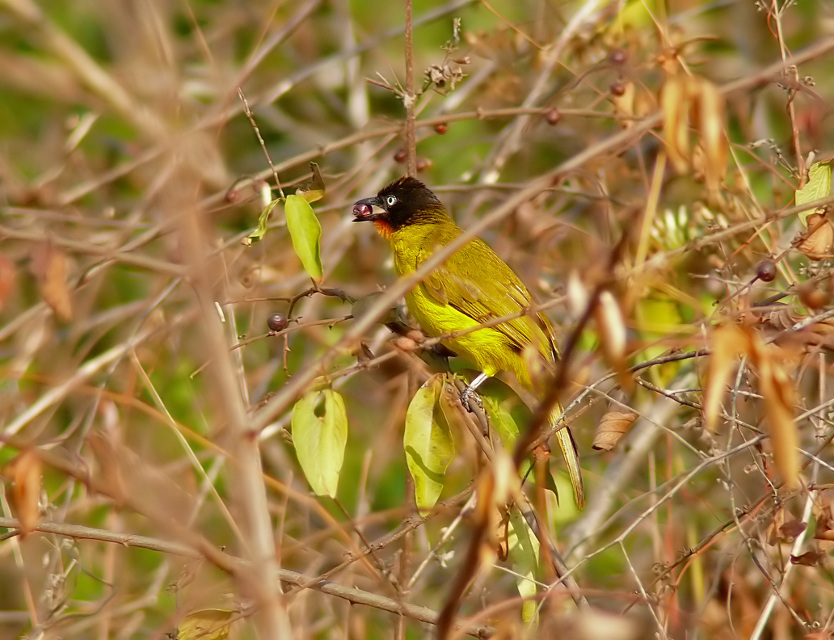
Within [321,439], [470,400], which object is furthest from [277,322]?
[470,400]

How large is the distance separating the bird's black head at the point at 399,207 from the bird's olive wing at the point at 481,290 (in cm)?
20

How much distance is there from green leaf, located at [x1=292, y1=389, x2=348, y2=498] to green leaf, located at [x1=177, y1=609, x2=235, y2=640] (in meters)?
0.40

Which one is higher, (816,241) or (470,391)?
(816,241)

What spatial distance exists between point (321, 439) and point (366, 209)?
2.12 m

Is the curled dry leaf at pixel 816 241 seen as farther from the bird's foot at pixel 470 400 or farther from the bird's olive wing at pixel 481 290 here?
the bird's olive wing at pixel 481 290

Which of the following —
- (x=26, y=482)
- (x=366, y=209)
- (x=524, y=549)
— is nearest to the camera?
(x=26, y=482)

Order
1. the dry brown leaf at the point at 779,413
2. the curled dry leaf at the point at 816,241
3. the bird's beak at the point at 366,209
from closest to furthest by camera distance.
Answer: the dry brown leaf at the point at 779,413
the curled dry leaf at the point at 816,241
the bird's beak at the point at 366,209

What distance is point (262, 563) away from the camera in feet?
→ 4.58

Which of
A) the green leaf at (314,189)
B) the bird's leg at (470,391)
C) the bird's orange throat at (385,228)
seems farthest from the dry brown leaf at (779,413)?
the bird's orange throat at (385,228)

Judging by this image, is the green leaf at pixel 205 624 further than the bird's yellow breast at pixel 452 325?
No

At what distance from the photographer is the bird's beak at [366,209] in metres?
4.27

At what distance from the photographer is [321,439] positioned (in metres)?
2.31

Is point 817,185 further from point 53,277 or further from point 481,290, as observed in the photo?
point 481,290

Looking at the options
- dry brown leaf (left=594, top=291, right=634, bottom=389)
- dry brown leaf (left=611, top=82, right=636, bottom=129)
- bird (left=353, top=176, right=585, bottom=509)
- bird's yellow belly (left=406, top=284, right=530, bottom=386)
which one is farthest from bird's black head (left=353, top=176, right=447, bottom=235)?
dry brown leaf (left=594, top=291, right=634, bottom=389)
